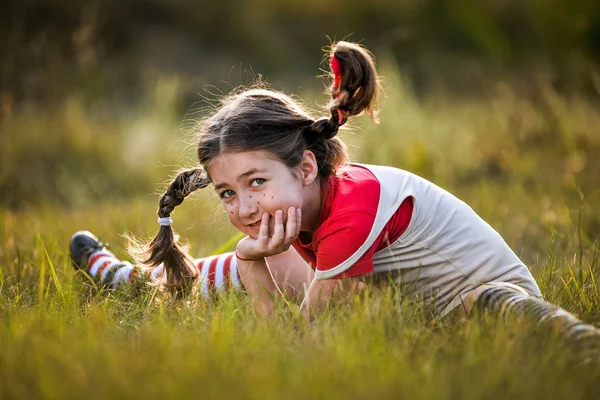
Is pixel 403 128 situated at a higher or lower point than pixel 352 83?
lower

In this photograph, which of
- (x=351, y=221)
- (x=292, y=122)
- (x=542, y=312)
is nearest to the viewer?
(x=542, y=312)

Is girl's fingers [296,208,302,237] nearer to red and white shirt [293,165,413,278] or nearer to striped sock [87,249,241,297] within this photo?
red and white shirt [293,165,413,278]

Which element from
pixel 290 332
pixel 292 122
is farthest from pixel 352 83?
pixel 290 332

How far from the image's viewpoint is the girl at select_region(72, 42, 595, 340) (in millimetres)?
2223

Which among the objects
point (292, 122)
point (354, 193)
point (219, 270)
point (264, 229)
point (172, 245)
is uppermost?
point (292, 122)

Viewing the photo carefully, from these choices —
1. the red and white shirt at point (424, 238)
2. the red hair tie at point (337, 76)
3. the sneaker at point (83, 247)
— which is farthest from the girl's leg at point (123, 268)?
the red hair tie at point (337, 76)

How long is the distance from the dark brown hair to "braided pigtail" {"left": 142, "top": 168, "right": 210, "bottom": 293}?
252 millimetres

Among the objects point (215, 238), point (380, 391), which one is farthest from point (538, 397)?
point (215, 238)

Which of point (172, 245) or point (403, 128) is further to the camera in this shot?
point (403, 128)

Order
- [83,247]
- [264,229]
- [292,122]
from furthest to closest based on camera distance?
[83,247], [292,122], [264,229]

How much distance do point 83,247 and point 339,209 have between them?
1443 mm

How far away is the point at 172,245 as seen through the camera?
2.71 metres

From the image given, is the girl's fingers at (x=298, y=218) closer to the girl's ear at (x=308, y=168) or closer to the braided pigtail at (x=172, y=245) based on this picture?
the girl's ear at (x=308, y=168)

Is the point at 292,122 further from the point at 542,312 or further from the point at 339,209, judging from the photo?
the point at 542,312
